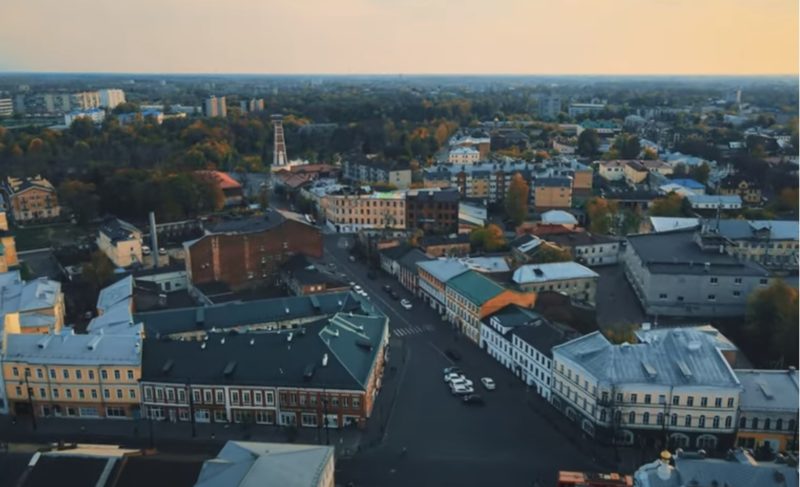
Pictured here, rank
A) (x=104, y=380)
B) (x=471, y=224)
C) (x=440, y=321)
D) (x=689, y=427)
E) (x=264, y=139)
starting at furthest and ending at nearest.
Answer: (x=264, y=139), (x=471, y=224), (x=440, y=321), (x=104, y=380), (x=689, y=427)

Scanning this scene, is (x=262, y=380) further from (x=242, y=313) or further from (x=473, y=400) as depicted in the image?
(x=473, y=400)

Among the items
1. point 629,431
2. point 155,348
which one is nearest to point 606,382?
point 629,431

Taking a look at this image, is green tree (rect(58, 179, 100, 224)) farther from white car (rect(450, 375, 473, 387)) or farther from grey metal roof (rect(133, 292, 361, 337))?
white car (rect(450, 375, 473, 387))

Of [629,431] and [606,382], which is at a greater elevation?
[606,382]

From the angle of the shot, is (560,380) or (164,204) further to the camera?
(164,204)

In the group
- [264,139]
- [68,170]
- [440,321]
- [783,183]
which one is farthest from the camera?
[264,139]

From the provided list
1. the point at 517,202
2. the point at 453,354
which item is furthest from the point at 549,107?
the point at 453,354

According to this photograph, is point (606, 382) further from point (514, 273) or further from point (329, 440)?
point (514, 273)
